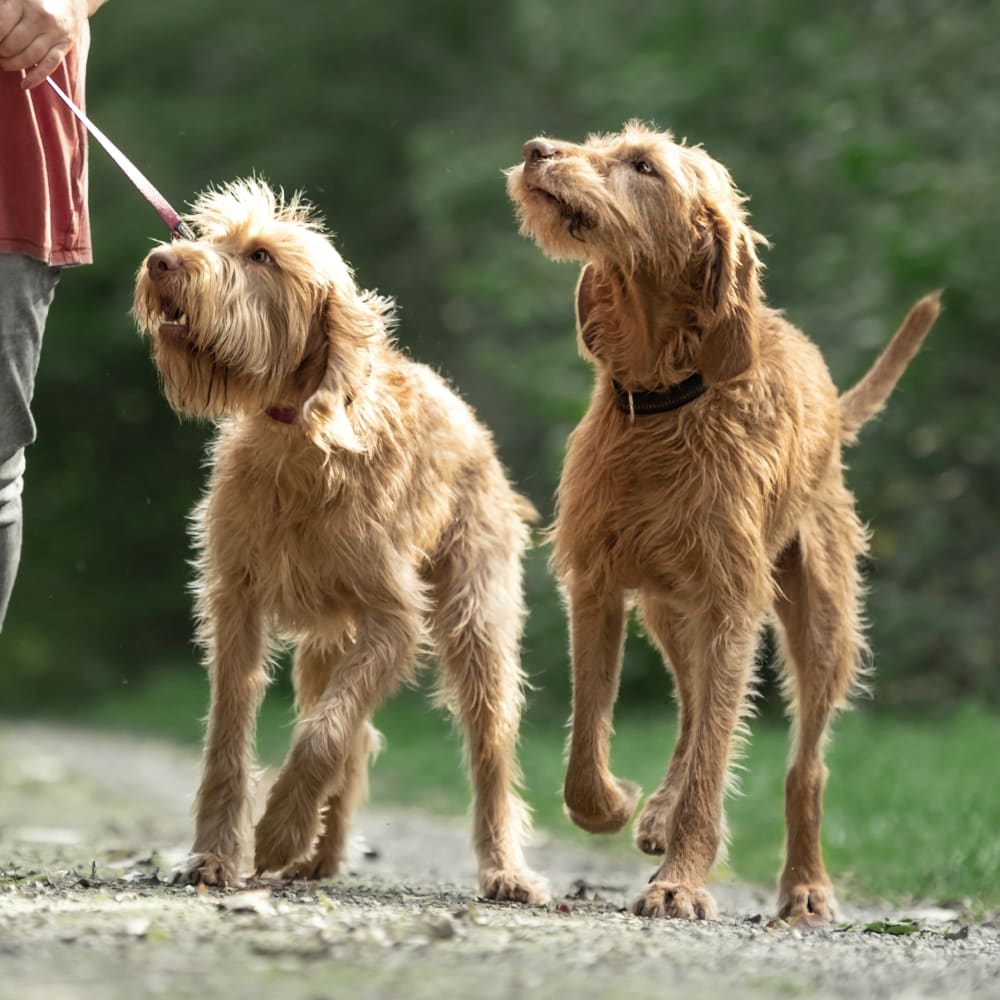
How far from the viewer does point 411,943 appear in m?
3.94

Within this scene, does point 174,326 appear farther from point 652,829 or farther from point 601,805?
point 652,829

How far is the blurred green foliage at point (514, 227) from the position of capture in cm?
1316

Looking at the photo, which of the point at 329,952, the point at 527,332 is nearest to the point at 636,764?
the point at 329,952

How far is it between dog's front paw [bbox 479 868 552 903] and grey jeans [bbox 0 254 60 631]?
1779mm

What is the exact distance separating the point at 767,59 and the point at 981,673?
227 inches

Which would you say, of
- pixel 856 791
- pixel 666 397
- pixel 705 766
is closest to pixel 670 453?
pixel 666 397

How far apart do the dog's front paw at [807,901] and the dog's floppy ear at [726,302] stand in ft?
6.19

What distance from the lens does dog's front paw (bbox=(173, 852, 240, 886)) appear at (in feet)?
17.5

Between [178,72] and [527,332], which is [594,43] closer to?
[527,332]

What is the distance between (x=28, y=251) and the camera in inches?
201

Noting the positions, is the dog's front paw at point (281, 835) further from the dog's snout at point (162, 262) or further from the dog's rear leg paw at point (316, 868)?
the dog's snout at point (162, 262)

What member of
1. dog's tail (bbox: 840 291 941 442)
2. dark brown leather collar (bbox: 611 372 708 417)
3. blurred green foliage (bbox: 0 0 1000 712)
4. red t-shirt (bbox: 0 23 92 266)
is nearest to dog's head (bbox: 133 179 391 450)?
red t-shirt (bbox: 0 23 92 266)

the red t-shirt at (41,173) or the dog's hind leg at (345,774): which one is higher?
the red t-shirt at (41,173)

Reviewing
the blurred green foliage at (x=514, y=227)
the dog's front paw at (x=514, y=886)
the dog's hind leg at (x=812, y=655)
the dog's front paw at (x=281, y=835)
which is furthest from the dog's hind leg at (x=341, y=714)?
the blurred green foliage at (x=514, y=227)
